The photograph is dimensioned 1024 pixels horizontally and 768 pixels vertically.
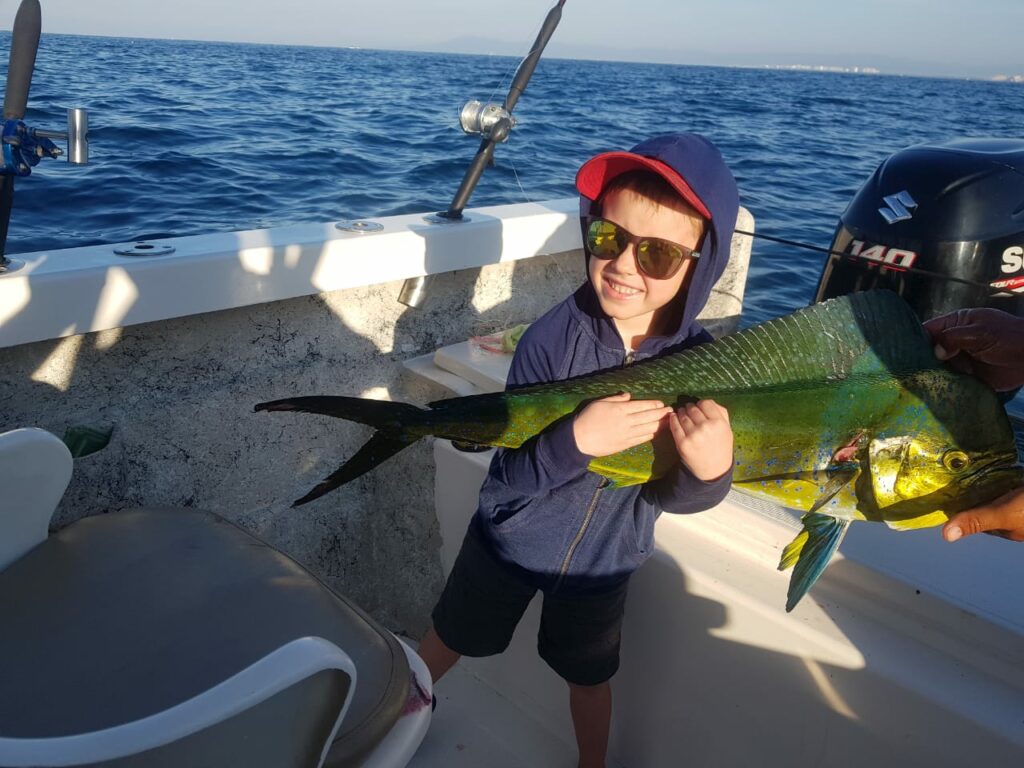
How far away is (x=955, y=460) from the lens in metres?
1.41

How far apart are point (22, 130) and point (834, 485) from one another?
1861 millimetres

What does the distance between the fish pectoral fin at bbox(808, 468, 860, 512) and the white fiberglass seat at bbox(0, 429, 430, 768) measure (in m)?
0.82

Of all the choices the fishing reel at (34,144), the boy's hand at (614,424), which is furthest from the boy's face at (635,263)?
the fishing reel at (34,144)

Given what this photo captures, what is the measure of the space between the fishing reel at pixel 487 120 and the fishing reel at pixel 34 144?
123 centimetres

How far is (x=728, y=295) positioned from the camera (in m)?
3.62

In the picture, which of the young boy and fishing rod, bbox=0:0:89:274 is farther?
fishing rod, bbox=0:0:89:274

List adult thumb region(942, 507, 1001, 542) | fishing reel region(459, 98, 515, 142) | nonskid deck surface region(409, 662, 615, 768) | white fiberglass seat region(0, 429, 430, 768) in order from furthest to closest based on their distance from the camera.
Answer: fishing reel region(459, 98, 515, 142)
nonskid deck surface region(409, 662, 615, 768)
adult thumb region(942, 507, 1001, 542)
white fiberglass seat region(0, 429, 430, 768)

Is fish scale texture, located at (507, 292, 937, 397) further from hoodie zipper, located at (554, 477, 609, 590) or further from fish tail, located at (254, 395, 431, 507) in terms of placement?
hoodie zipper, located at (554, 477, 609, 590)

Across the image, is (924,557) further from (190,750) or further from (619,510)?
(190,750)

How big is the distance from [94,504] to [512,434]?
1.26 meters

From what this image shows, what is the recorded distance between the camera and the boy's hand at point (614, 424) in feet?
4.76

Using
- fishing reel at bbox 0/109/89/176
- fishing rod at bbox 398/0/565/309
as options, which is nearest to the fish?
fishing reel at bbox 0/109/89/176

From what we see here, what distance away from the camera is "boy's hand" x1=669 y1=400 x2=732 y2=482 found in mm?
1412

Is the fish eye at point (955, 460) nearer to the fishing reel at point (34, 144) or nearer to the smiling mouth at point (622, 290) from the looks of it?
the smiling mouth at point (622, 290)
